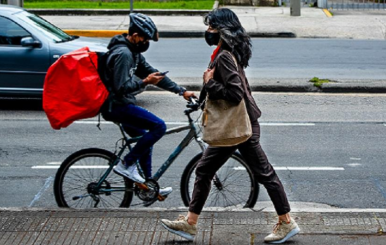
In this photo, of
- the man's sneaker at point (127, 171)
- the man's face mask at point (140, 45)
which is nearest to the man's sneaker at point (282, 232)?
the man's sneaker at point (127, 171)

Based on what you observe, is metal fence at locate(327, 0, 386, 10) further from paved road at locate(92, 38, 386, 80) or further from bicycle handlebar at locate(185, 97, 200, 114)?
bicycle handlebar at locate(185, 97, 200, 114)

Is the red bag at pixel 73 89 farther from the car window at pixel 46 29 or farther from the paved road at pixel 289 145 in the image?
the car window at pixel 46 29

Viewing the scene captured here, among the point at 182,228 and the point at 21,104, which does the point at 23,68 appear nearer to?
the point at 21,104

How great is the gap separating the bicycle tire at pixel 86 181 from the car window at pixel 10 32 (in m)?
5.64

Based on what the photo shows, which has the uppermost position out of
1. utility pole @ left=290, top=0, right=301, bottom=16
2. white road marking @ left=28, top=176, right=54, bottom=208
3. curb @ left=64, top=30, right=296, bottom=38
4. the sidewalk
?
the sidewalk

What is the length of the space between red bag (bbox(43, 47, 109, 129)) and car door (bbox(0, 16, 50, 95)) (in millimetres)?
5368

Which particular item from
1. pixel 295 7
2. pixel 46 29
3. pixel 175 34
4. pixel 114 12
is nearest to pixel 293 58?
pixel 175 34

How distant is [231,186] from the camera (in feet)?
21.5

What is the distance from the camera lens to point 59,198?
654 cm

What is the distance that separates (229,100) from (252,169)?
601mm

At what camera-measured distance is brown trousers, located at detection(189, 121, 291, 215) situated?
557cm

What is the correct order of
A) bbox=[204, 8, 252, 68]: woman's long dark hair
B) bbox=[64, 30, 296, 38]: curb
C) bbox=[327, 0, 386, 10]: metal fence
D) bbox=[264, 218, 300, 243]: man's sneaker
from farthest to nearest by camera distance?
1. bbox=[327, 0, 386, 10]: metal fence
2. bbox=[64, 30, 296, 38]: curb
3. bbox=[264, 218, 300, 243]: man's sneaker
4. bbox=[204, 8, 252, 68]: woman's long dark hair

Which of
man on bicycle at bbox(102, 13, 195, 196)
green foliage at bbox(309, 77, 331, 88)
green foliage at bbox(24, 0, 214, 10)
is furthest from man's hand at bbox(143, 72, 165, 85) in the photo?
green foliage at bbox(24, 0, 214, 10)

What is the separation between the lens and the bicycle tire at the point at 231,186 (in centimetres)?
644
